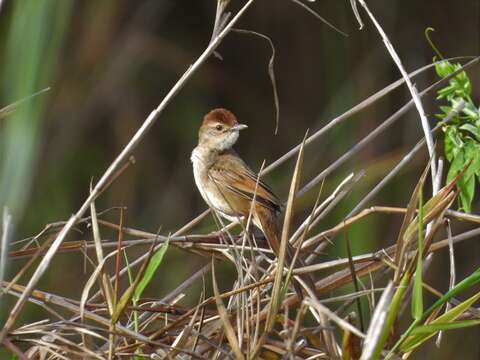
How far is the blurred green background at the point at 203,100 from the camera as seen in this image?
6.04m

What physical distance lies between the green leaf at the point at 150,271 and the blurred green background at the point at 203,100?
2721 mm

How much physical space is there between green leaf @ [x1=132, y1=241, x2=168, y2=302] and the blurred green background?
8.93ft

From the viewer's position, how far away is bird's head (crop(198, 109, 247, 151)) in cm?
478

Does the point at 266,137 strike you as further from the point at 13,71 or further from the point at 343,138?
the point at 13,71

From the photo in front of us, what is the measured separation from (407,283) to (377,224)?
3694 millimetres

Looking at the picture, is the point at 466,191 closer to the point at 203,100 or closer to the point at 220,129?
the point at 220,129

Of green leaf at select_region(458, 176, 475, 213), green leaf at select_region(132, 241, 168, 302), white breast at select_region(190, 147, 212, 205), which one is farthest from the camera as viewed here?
white breast at select_region(190, 147, 212, 205)

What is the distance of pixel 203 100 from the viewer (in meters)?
6.88

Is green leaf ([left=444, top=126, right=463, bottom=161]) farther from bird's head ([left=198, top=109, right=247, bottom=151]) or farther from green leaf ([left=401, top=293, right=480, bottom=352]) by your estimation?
bird's head ([left=198, top=109, right=247, bottom=151])

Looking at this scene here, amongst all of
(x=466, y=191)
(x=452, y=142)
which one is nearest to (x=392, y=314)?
(x=466, y=191)

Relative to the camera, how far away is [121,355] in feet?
8.04

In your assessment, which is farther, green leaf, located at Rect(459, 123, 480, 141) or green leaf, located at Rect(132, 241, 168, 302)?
green leaf, located at Rect(459, 123, 480, 141)

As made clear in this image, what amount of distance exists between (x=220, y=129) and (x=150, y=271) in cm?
226

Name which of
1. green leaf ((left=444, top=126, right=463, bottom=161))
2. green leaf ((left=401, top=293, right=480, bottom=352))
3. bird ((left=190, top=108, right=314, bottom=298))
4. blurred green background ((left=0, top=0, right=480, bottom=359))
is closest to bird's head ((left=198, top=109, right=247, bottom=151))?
bird ((left=190, top=108, right=314, bottom=298))
